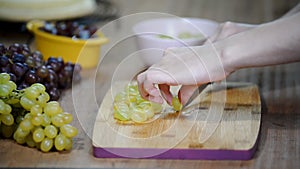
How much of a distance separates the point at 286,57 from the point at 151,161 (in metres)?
0.36

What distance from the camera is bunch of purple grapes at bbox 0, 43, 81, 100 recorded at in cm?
127

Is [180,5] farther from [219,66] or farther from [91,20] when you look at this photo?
[219,66]

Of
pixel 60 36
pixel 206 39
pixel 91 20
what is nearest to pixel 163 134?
pixel 206 39

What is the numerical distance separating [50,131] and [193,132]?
26 centimetres

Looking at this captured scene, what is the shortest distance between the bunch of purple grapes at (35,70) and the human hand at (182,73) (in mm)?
228

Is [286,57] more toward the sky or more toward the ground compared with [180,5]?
more toward the sky

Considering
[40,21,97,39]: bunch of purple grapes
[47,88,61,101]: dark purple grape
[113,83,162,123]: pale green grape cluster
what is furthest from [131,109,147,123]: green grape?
[40,21,97,39]: bunch of purple grapes

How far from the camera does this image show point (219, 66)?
4.10 feet

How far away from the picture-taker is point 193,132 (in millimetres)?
1153

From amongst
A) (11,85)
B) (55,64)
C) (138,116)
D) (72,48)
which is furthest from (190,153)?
(72,48)

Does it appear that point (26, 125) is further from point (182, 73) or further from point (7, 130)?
point (182, 73)

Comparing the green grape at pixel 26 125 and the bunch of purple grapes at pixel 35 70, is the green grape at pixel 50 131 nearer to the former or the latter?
the green grape at pixel 26 125

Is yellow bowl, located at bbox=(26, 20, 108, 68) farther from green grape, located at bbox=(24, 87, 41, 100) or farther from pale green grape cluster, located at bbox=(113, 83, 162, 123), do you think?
green grape, located at bbox=(24, 87, 41, 100)

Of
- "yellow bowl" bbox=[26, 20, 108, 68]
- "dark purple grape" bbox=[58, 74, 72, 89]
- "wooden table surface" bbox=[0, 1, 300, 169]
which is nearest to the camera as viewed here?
"wooden table surface" bbox=[0, 1, 300, 169]
